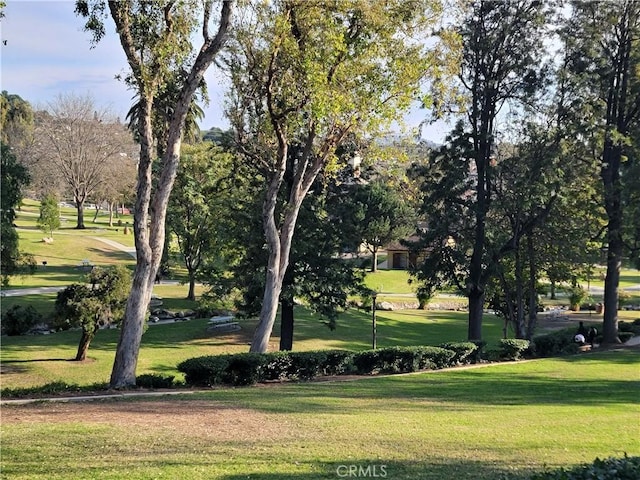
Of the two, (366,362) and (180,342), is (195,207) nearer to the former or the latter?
(180,342)

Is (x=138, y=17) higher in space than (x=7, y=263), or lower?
higher

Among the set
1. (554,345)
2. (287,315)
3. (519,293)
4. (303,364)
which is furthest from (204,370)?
(519,293)

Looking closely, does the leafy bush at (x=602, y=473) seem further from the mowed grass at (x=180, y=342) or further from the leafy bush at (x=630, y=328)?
the leafy bush at (x=630, y=328)

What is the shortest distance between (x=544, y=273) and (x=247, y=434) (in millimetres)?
26244

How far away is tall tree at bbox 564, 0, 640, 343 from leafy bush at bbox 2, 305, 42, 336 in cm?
2667

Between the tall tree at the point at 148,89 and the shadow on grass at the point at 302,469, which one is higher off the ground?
the tall tree at the point at 148,89

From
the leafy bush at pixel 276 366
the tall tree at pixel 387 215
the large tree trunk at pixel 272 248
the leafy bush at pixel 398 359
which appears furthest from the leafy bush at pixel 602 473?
the tall tree at pixel 387 215

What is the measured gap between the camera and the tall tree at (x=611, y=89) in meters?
25.9

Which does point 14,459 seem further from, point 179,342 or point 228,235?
point 179,342

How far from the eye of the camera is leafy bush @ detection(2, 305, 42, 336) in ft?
89.6

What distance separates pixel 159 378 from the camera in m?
14.5

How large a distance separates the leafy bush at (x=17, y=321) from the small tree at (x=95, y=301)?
22.2 ft

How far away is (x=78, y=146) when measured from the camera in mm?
59719

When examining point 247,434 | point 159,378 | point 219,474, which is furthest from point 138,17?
point 219,474
